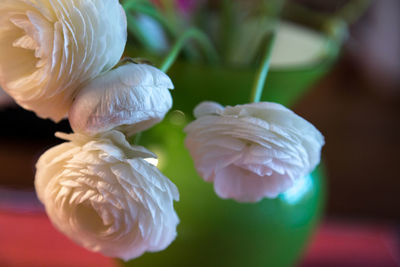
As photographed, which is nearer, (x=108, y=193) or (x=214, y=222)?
(x=108, y=193)

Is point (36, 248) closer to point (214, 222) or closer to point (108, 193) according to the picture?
point (214, 222)

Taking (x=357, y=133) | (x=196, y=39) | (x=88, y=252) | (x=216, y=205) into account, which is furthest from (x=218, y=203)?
(x=357, y=133)

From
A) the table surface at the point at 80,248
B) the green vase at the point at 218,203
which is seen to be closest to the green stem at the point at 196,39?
the green vase at the point at 218,203

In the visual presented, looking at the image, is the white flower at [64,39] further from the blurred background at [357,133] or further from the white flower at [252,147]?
the blurred background at [357,133]

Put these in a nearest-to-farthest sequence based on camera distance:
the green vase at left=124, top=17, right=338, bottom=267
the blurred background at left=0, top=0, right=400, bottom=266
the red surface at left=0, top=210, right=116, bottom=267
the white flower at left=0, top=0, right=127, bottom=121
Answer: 1. the white flower at left=0, top=0, right=127, bottom=121
2. the green vase at left=124, top=17, right=338, bottom=267
3. the red surface at left=0, top=210, right=116, bottom=267
4. the blurred background at left=0, top=0, right=400, bottom=266

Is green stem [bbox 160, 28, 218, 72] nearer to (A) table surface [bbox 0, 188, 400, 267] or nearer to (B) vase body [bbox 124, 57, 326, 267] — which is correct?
(B) vase body [bbox 124, 57, 326, 267]

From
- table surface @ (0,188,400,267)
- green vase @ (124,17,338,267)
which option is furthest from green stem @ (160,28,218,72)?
table surface @ (0,188,400,267)

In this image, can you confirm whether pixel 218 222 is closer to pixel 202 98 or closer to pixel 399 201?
pixel 202 98

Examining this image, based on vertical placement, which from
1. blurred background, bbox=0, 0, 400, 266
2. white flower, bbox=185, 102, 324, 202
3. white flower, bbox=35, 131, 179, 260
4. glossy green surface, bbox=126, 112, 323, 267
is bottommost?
blurred background, bbox=0, 0, 400, 266
